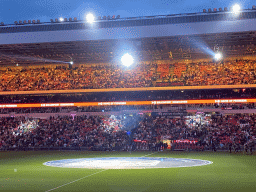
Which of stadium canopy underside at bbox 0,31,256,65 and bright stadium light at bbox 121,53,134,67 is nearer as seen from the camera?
stadium canopy underside at bbox 0,31,256,65

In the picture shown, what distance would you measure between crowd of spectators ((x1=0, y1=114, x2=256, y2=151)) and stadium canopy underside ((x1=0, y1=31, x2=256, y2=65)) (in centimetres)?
960

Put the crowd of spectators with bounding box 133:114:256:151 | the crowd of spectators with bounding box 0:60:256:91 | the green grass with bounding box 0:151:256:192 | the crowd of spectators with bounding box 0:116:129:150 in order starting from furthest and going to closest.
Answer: the crowd of spectators with bounding box 0:60:256:91 → the crowd of spectators with bounding box 0:116:129:150 → the crowd of spectators with bounding box 133:114:256:151 → the green grass with bounding box 0:151:256:192

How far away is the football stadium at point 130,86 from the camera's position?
42438 millimetres

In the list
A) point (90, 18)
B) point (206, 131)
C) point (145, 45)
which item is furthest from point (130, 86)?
point (206, 131)

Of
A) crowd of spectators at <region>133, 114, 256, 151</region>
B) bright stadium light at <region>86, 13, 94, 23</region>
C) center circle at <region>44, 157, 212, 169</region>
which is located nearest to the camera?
center circle at <region>44, 157, 212, 169</region>

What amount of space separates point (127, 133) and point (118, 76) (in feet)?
36.7

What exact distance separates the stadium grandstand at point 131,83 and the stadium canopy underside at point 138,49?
5.6 inches

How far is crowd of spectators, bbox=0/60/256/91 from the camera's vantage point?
51.2 m

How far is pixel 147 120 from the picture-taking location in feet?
169

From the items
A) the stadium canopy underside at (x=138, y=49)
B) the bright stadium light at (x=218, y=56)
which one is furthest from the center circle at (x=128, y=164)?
the bright stadium light at (x=218, y=56)

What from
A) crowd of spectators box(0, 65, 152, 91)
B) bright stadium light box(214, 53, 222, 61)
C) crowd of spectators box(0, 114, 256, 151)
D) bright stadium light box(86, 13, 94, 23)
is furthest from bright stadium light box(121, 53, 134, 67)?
bright stadium light box(214, 53, 222, 61)

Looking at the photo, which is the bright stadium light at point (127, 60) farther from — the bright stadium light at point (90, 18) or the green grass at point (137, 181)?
the green grass at point (137, 181)

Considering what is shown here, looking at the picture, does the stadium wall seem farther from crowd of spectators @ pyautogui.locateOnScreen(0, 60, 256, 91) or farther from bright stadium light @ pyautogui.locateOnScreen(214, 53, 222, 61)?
bright stadium light @ pyautogui.locateOnScreen(214, 53, 222, 61)

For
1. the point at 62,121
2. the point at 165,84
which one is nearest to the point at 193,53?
the point at 165,84
